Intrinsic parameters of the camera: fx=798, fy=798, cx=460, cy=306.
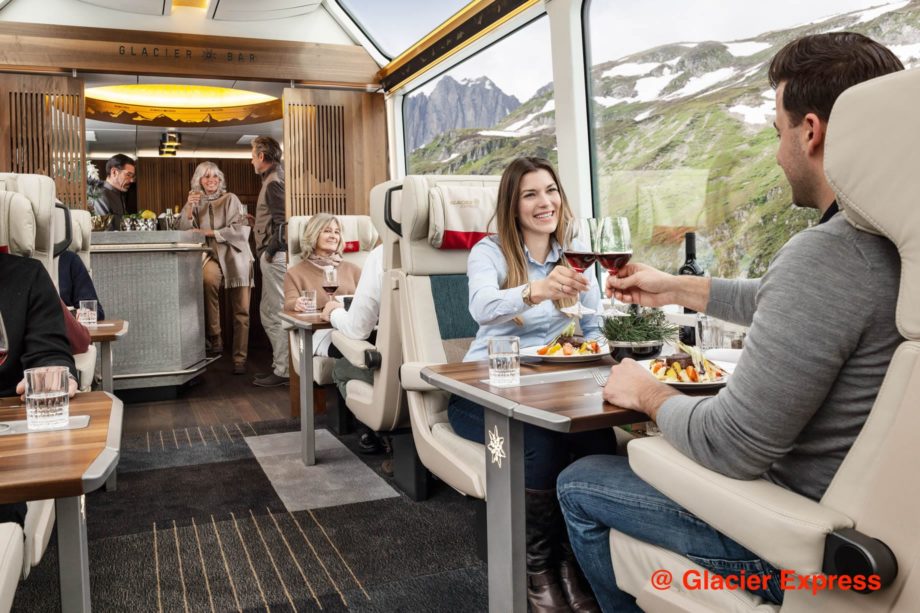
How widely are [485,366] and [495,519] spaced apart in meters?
0.44

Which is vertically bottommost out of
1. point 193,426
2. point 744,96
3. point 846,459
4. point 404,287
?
point 193,426

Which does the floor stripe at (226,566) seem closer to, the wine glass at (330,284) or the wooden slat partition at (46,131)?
the wine glass at (330,284)

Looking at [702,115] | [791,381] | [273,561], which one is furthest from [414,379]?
[702,115]

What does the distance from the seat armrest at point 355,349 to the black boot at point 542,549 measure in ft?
3.68

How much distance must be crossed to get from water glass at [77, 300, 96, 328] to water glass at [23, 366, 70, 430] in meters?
2.42

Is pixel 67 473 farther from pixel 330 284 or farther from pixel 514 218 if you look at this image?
pixel 330 284

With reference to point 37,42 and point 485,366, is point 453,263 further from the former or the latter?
point 37,42

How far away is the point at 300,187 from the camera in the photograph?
706 cm

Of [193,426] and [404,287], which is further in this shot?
[193,426]

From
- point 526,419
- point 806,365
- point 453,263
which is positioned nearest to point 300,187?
point 453,263

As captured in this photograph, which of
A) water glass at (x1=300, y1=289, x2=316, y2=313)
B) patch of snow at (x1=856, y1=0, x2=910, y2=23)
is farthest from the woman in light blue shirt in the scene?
water glass at (x1=300, y1=289, x2=316, y2=313)

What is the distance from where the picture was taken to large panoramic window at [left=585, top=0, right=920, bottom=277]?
314 centimetres

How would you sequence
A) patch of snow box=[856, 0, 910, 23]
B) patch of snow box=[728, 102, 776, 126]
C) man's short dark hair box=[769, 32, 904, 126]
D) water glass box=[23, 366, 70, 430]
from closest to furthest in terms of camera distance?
man's short dark hair box=[769, 32, 904, 126], water glass box=[23, 366, 70, 430], patch of snow box=[856, 0, 910, 23], patch of snow box=[728, 102, 776, 126]

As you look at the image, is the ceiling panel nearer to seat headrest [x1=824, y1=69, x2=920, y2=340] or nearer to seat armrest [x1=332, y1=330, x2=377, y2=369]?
seat armrest [x1=332, y1=330, x2=377, y2=369]
